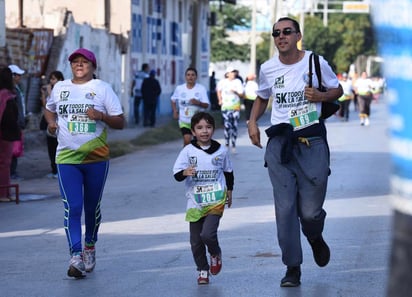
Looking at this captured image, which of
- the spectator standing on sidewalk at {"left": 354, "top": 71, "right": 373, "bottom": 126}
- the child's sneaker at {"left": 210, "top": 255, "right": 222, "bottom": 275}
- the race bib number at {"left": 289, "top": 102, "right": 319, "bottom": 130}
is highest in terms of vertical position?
the race bib number at {"left": 289, "top": 102, "right": 319, "bottom": 130}

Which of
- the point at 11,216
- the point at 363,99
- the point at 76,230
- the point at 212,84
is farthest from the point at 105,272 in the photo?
Answer: the point at 212,84

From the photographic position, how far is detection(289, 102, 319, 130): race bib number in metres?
8.33

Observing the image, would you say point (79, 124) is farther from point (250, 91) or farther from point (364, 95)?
point (364, 95)

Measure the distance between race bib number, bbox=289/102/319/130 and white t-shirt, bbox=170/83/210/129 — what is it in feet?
33.5

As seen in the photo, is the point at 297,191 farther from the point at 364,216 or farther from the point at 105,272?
the point at 364,216

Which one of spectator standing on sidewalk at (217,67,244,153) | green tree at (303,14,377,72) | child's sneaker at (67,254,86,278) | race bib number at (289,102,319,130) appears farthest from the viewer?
green tree at (303,14,377,72)

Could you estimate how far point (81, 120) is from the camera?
9008 mm

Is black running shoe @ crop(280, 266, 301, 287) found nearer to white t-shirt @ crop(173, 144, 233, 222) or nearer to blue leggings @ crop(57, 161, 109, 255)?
white t-shirt @ crop(173, 144, 233, 222)

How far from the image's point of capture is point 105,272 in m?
9.23

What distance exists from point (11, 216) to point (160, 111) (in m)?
30.3

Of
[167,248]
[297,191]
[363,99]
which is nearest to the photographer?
[297,191]

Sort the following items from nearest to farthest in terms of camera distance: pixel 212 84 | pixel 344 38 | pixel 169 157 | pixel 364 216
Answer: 1. pixel 364 216
2. pixel 169 157
3. pixel 212 84
4. pixel 344 38

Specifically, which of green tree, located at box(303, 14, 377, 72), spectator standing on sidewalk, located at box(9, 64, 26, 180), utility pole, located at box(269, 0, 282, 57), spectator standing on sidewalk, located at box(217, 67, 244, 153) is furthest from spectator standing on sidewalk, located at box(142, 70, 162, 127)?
green tree, located at box(303, 14, 377, 72)

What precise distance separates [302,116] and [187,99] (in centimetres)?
1037
